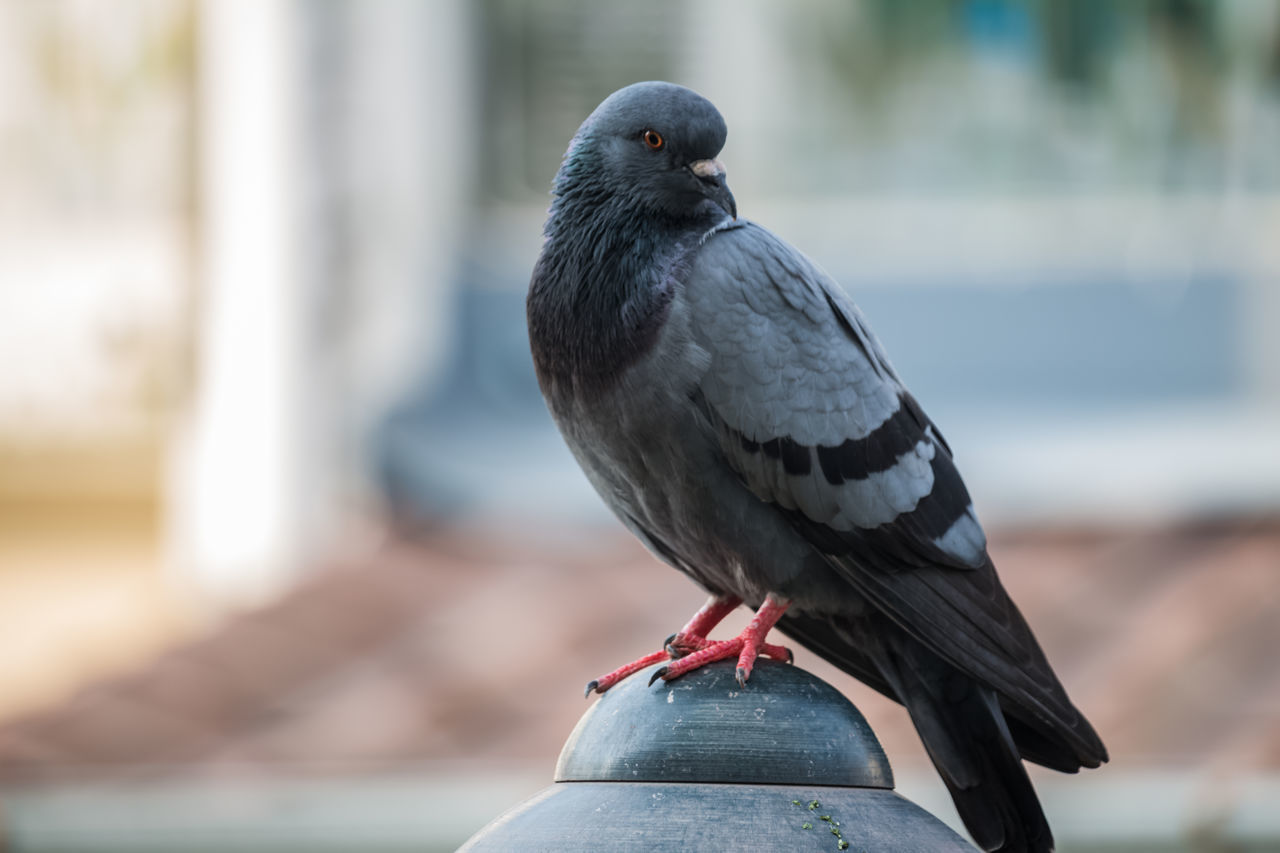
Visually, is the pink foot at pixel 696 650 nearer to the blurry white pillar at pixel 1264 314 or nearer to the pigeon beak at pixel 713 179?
the pigeon beak at pixel 713 179

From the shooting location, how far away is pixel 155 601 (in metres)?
9.82

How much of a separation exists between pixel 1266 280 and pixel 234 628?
5.04m

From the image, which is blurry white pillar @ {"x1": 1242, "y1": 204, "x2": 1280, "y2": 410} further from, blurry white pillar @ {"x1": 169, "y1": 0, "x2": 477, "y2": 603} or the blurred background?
blurry white pillar @ {"x1": 169, "y1": 0, "x2": 477, "y2": 603}

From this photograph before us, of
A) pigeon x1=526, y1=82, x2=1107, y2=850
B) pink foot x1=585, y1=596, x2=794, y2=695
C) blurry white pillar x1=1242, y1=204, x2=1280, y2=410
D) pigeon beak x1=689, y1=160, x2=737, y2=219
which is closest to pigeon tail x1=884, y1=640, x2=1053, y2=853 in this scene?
pigeon x1=526, y1=82, x2=1107, y2=850

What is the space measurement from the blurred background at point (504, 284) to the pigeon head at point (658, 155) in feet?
14.1

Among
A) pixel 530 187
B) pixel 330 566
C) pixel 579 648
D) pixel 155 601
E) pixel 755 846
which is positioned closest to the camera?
pixel 755 846

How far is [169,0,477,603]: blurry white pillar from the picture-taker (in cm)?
862

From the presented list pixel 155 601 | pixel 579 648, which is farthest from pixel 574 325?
pixel 155 601

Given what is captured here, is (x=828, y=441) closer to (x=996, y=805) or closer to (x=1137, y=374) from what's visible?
(x=996, y=805)

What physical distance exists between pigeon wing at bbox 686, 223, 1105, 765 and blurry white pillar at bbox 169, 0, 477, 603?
5.58m

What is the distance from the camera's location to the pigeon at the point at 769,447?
10.4 ft

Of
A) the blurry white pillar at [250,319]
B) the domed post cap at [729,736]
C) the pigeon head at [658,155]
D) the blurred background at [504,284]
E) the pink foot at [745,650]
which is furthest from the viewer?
the blurry white pillar at [250,319]

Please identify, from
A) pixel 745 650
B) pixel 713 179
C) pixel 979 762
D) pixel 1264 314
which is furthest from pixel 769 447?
pixel 1264 314

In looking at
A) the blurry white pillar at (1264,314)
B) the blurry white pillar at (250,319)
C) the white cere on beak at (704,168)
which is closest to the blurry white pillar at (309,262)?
the blurry white pillar at (250,319)
